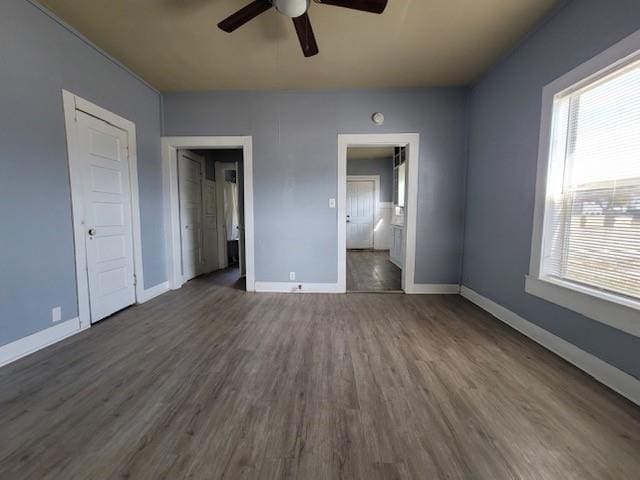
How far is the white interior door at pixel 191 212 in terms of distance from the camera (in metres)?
3.87

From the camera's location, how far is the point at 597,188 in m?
1.75

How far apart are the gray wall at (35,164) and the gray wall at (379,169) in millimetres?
5933

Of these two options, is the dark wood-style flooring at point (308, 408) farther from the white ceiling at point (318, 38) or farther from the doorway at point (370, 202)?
the doorway at point (370, 202)

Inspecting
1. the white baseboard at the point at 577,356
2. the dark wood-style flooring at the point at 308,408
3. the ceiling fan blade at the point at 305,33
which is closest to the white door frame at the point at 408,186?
the white baseboard at the point at 577,356

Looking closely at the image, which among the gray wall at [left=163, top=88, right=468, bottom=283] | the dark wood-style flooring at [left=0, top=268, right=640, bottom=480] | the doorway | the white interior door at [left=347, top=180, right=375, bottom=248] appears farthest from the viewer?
the white interior door at [left=347, top=180, right=375, bottom=248]

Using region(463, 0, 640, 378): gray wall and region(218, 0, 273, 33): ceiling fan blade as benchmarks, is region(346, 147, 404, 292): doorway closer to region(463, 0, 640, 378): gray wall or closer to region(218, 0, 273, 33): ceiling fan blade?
region(463, 0, 640, 378): gray wall

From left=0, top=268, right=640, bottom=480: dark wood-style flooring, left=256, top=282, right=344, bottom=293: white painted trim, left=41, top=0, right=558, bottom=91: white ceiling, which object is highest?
left=41, top=0, right=558, bottom=91: white ceiling

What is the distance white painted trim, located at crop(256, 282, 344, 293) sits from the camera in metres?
3.54

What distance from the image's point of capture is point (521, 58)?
238 centimetres

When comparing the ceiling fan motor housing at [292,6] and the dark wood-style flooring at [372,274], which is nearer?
the ceiling fan motor housing at [292,6]

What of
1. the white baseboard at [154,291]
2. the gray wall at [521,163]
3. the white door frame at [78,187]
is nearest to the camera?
the gray wall at [521,163]

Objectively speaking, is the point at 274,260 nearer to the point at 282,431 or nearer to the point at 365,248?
the point at 282,431

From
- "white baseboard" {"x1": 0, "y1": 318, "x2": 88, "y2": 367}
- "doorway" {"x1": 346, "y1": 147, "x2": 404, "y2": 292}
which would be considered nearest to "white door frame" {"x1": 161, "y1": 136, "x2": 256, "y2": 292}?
"white baseboard" {"x1": 0, "y1": 318, "x2": 88, "y2": 367}

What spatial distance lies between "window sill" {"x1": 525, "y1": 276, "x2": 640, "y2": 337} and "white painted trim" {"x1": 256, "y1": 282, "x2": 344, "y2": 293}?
2.15 metres
